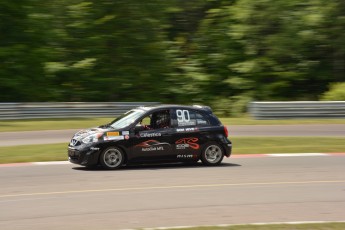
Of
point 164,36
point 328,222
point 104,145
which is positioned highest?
point 164,36

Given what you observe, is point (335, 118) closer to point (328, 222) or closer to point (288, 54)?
point (288, 54)

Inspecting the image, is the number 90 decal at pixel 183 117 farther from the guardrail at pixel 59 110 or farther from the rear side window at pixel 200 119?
the guardrail at pixel 59 110

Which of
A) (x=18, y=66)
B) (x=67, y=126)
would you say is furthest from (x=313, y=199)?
(x=18, y=66)

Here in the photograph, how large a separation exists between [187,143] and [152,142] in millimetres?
875

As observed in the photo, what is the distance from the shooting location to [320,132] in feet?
80.9

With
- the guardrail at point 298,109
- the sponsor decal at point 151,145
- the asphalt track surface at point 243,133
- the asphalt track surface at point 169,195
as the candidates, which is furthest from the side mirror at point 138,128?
the guardrail at point 298,109

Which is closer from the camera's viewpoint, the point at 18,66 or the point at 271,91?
the point at 18,66

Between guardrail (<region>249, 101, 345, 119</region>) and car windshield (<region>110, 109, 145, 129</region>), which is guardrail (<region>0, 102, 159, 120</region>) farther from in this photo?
car windshield (<region>110, 109, 145, 129</region>)

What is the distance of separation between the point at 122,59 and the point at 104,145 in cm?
2275

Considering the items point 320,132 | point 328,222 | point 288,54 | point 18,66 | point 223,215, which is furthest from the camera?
point 288,54

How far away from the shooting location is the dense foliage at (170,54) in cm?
3656

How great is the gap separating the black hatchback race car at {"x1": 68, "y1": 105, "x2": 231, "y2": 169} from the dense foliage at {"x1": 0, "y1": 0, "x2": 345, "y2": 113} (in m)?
20.8

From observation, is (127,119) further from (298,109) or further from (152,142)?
(298,109)

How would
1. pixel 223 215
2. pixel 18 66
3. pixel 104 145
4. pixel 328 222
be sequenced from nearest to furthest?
pixel 328 222 → pixel 223 215 → pixel 104 145 → pixel 18 66
